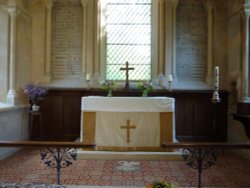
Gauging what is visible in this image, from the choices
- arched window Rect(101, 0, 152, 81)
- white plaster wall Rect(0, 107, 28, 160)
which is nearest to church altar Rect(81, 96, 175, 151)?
white plaster wall Rect(0, 107, 28, 160)

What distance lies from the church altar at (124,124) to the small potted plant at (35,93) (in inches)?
50.8

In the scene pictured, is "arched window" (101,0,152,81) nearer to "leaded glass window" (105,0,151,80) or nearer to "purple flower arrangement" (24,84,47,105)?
"leaded glass window" (105,0,151,80)

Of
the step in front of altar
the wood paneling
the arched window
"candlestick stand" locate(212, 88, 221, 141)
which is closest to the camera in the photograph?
the step in front of altar

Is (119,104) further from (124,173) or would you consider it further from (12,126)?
(12,126)

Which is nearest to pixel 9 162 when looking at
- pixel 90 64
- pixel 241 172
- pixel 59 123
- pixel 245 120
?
pixel 59 123

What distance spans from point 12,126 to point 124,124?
2.17m

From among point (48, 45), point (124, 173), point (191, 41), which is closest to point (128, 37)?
point (191, 41)

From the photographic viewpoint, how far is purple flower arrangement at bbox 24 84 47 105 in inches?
255

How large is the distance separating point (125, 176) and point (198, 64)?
3747mm

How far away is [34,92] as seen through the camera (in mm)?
6473

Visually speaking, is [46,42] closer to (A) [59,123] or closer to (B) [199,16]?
(A) [59,123]

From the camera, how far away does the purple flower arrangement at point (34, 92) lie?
6.48 metres

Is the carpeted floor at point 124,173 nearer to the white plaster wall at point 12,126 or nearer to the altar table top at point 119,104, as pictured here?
the white plaster wall at point 12,126

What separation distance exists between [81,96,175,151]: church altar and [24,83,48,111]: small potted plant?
4.23 feet
